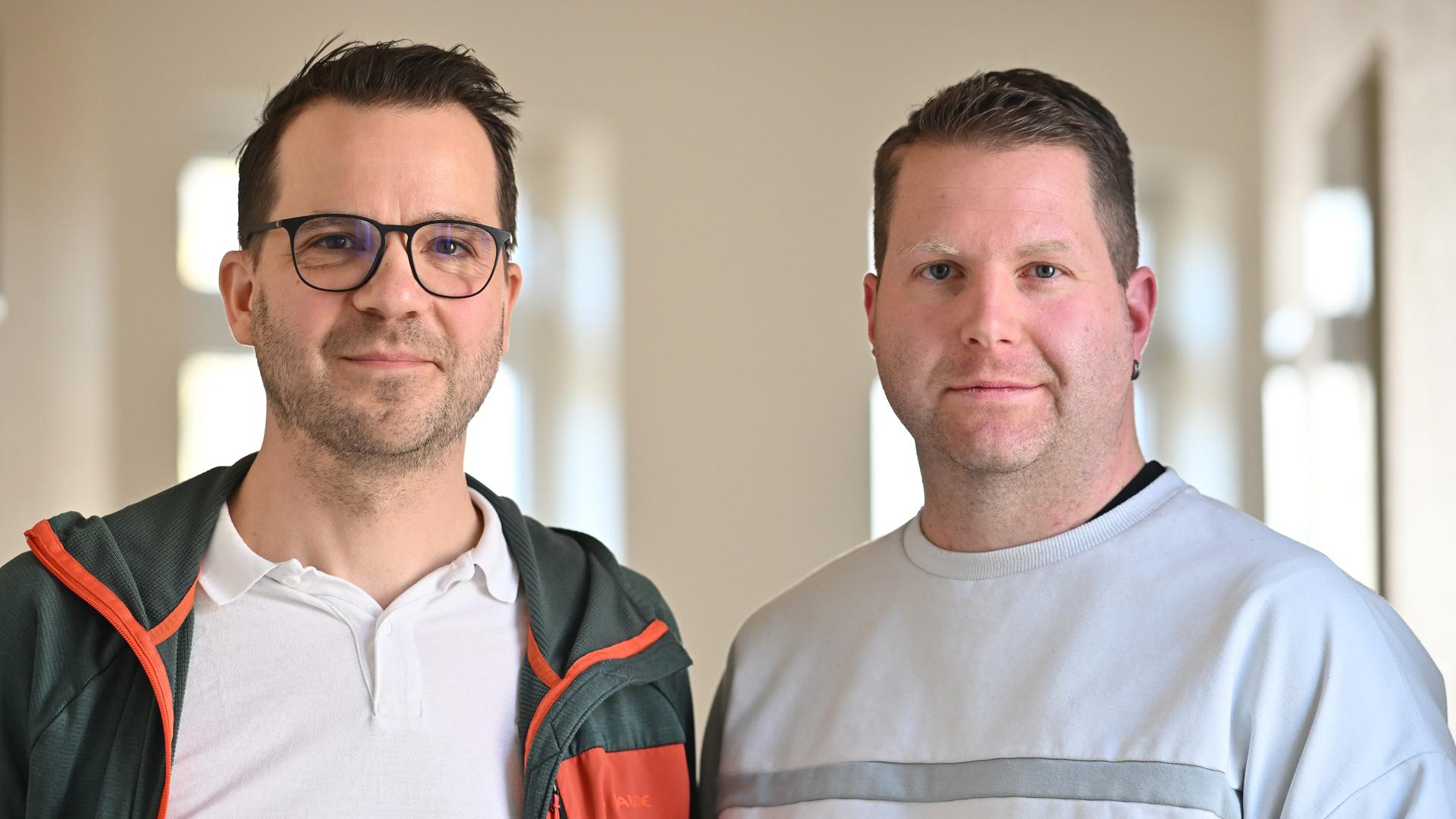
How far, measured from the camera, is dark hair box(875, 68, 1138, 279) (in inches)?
67.4

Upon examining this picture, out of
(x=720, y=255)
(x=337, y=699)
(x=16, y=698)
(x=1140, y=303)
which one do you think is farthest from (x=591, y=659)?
(x=720, y=255)

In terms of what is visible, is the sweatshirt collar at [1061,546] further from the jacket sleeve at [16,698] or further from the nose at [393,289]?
the jacket sleeve at [16,698]

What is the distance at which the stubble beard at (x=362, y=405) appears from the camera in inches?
64.5

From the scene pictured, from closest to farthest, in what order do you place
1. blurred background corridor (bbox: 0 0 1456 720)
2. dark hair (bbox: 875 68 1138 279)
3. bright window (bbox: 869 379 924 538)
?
dark hair (bbox: 875 68 1138 279) < blurred background corridor (bbox: 0 0 1456 720) < bright window (bbox: 869 379 924 538)

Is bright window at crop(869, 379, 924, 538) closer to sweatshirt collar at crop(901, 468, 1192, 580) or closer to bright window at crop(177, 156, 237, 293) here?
bright window at crop(177, 156, 237, 293)

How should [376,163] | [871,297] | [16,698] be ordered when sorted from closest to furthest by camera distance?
[16,698], [376,163], [871,297]

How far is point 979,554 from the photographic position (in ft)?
5.60

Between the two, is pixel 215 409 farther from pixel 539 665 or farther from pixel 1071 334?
pixel 1071 334

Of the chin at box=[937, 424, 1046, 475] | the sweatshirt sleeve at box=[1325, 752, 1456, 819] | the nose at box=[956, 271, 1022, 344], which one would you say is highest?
the nose at box=[956, 271, 1022, 344]

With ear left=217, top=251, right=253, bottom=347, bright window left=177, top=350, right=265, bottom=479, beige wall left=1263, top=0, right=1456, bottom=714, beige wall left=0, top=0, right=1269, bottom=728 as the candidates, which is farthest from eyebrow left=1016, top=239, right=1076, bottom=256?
bright window left=177, top=350, right=265, bottom=479

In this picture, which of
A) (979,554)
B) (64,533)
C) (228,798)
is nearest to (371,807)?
(228,798)

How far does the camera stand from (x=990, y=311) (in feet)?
5.38

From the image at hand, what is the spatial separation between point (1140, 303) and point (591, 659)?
33.9 inches

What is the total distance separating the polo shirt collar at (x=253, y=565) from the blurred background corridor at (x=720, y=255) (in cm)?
244
